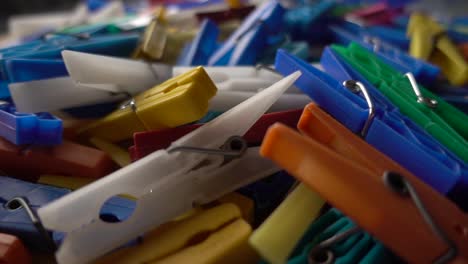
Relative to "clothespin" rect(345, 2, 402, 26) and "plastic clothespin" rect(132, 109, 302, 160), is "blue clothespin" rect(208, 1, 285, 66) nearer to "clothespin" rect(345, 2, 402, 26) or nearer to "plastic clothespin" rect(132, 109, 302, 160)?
"plastic clothespin" rect(132, 109, 302, 160)

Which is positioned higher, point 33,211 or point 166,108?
point 166,108

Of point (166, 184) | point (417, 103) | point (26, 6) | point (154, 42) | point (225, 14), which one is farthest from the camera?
point (26, 6)

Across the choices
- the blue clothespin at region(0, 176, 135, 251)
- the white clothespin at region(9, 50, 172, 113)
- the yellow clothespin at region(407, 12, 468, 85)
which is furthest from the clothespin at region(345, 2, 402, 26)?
the blue clothespin at region(0, 176, 135, 251)

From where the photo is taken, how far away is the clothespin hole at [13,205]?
0.57 m

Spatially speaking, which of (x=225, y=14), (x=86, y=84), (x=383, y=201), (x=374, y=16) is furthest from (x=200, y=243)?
(x=374, y=16)

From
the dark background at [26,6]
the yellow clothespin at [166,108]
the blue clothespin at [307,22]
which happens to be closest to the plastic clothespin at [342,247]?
the yellow clothespin at [166,108]

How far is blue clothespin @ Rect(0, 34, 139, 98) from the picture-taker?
688 millimetres

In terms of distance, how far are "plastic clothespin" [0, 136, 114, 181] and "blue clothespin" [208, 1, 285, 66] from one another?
1.10 feet

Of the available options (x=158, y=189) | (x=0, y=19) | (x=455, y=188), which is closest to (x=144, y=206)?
(x=158, y=189)

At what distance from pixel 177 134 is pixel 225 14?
0.57 m

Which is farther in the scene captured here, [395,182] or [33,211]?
[33,211]

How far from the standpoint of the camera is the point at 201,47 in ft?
3.00

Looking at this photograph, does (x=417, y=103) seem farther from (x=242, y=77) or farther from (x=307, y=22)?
(x=307, y=22)

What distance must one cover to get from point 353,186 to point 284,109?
273 mm
